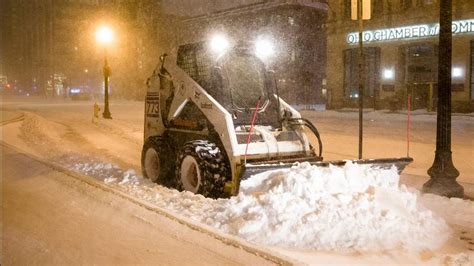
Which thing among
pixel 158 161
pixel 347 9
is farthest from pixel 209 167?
pixel 347 9

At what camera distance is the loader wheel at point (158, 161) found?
956 cm

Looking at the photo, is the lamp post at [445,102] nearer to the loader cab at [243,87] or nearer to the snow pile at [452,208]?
the snow pile at [452,208]

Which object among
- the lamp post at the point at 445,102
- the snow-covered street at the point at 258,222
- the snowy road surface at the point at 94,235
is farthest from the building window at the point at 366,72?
the snowy road surface at the point at 94,235

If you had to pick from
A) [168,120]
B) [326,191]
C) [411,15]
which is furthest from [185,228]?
[411,15]

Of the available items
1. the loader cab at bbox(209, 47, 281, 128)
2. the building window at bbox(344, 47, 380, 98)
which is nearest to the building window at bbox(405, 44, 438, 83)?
the building window at bbox(344, 47, 380, 98)

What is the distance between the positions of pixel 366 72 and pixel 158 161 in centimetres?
2893

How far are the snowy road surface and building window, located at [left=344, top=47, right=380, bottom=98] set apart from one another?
29912 mm

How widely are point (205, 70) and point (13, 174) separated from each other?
476cm

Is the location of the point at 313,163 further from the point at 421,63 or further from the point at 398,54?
the point at 398,54

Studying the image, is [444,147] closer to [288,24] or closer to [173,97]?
[173,97]

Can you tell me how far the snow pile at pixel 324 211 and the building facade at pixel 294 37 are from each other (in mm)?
37340

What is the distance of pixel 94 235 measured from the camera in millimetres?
6293

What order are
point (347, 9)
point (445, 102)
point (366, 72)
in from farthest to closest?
point (347, 9)
point (366, 72)
point (445, 102)

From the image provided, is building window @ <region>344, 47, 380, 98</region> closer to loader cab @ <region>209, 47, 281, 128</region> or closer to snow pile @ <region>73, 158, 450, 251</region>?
loader cab @ <region>209, 47, 281, 128</region>
